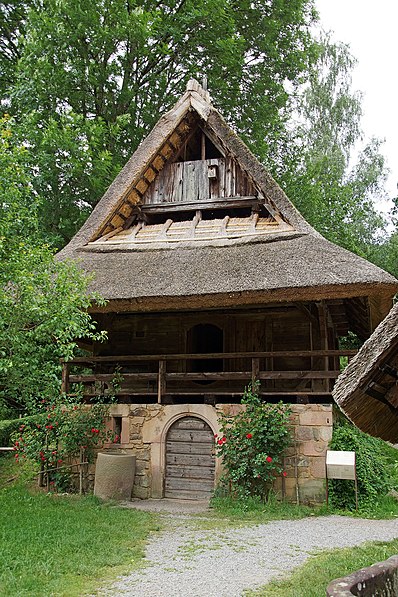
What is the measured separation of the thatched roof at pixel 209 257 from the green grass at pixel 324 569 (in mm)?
4241

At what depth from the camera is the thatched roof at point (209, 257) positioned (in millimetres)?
10398

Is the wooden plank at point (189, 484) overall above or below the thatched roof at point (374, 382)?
below

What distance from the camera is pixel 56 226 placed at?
1905 cm

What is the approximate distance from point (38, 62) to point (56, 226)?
4820mm

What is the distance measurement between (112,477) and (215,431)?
2.03 metres

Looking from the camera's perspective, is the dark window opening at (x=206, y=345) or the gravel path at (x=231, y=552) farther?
the dark window opening at (x=206, y=345)

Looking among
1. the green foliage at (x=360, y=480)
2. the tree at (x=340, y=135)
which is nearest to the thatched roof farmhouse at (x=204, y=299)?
the green foliage at (x=360, y=480)

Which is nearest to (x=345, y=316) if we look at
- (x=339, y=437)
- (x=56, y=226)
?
(x=339, y=437)

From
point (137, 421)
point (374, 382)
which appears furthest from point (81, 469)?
point (374, 382)

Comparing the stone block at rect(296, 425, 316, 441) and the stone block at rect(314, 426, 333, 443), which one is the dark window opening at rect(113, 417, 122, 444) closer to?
the stone block at rect(296, 425, 316, 441)

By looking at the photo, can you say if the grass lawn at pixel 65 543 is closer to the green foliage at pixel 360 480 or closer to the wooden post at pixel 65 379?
the wooden post at pixel 65 379

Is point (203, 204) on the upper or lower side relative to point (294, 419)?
upper

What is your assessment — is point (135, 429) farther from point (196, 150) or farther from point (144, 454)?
point (196, 150)

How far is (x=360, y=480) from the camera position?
10.3 m
